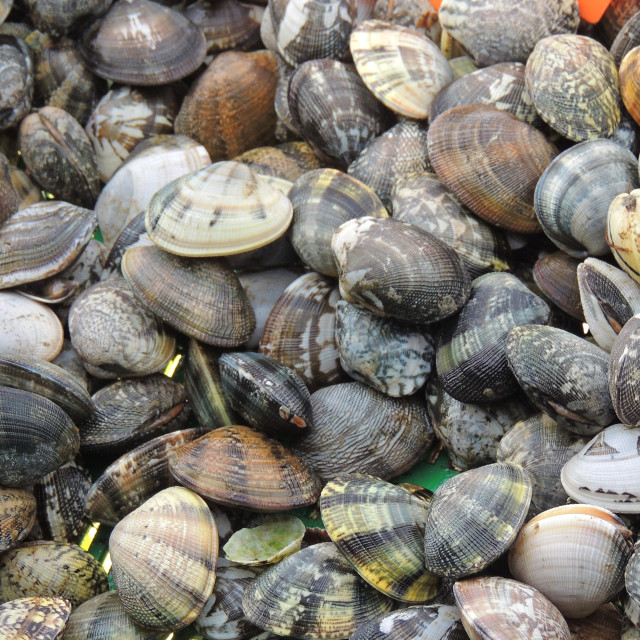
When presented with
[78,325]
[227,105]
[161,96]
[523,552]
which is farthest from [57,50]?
[523,552]

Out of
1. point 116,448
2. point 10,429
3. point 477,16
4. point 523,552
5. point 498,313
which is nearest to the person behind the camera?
point 523,552

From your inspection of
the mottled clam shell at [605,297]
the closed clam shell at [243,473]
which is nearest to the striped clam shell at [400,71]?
the mottled clam shell at [605,297]

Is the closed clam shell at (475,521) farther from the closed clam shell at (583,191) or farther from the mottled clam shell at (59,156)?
the mottled clam shell at (59,156)

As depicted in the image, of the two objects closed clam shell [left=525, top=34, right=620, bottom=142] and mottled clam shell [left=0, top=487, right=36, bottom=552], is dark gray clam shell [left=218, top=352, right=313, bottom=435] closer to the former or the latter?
mottled clam shell [left=0, top=487, right=36, bottom=552]

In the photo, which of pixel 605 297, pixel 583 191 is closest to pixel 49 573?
pixel 605 297

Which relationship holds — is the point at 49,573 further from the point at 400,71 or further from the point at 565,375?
the point at 400,71

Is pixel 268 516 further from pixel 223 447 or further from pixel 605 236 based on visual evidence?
pixel 605 236
